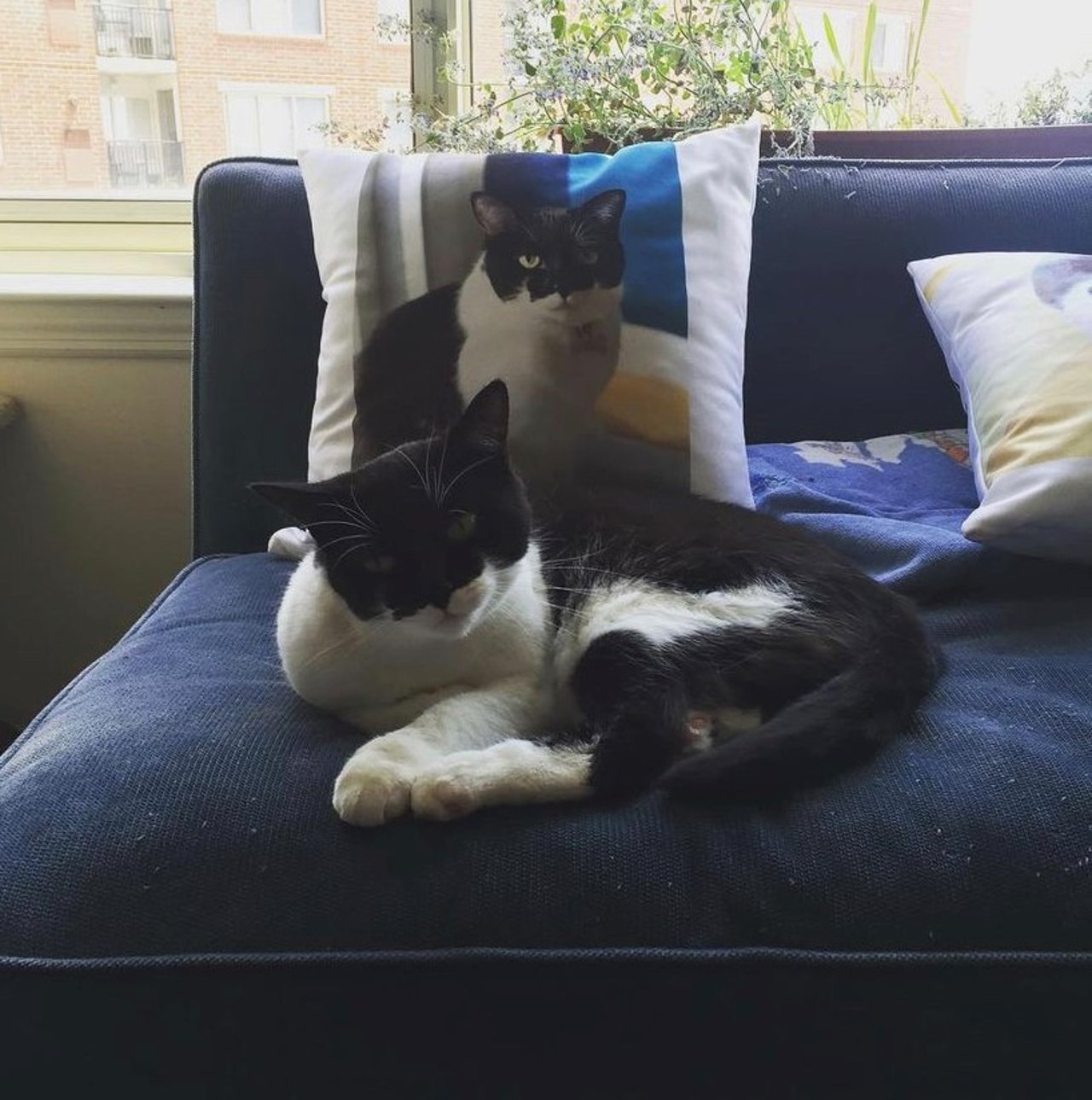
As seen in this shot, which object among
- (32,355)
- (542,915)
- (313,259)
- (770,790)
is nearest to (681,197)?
(313,259)

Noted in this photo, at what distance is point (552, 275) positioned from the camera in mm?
1149

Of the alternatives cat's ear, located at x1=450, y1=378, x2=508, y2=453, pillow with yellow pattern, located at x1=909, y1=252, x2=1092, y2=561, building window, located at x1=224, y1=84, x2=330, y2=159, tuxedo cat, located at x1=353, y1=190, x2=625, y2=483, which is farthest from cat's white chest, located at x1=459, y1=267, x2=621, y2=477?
building window, located at x1=224, y1=84, x2=330, y2=159

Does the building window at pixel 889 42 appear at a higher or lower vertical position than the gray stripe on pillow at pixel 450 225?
higher

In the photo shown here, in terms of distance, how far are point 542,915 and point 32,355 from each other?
139cm

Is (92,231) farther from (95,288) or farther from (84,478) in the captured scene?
(84,478)

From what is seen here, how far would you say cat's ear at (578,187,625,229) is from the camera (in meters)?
1.15

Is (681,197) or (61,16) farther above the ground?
(61,16)

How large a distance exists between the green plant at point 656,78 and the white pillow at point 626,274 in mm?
350

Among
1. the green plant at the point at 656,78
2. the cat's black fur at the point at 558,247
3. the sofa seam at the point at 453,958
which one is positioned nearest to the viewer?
the sofa seam at the point at 453,958

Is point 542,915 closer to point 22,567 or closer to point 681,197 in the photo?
point 681,197

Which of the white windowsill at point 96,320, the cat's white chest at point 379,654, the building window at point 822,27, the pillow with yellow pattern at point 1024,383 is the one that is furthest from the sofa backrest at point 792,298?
the building window at point 822,27

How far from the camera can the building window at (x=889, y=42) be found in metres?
1.84

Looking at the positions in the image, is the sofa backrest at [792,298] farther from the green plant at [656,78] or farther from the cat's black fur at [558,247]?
the cat's black fur at [558,247]

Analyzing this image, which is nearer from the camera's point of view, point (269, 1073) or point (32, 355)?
point (269, 1073)
